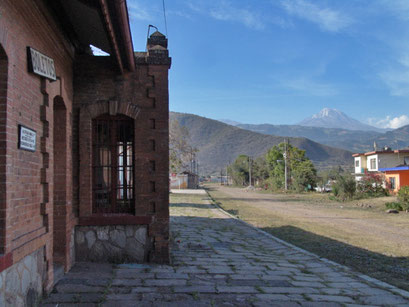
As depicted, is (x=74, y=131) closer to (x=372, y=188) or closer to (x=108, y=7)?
(x=108, y=7)

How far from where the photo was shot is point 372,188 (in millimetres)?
33625

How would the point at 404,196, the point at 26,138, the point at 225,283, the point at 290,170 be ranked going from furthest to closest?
the point at 290,170, the point at 404,196, the point at 225,283, the point at 26,138

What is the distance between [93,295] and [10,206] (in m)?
1.98

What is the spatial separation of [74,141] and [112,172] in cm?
94

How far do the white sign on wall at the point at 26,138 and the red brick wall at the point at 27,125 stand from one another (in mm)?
73

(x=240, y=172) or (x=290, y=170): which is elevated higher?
(x=240, y=172)

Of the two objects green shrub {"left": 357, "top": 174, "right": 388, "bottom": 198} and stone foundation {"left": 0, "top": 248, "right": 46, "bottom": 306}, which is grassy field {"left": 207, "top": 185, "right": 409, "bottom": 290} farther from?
green shrub {"left": 357, "top": 174, "right": 388, "bottom": 198}

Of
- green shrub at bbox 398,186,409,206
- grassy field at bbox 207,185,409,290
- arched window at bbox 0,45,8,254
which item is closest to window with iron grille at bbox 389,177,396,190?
green shrub at bbox 398,186,409,206

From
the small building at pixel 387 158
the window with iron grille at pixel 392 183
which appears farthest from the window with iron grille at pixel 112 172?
the small building at pixel 387 158

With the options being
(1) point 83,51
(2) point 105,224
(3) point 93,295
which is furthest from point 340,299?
(1) point 83,51

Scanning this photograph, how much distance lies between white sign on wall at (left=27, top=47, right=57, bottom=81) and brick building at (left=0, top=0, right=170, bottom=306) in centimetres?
2

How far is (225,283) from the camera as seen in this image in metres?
6.67

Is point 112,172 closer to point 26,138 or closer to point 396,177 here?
point 26,138

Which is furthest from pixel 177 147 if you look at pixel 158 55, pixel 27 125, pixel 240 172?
pixel 240 172
